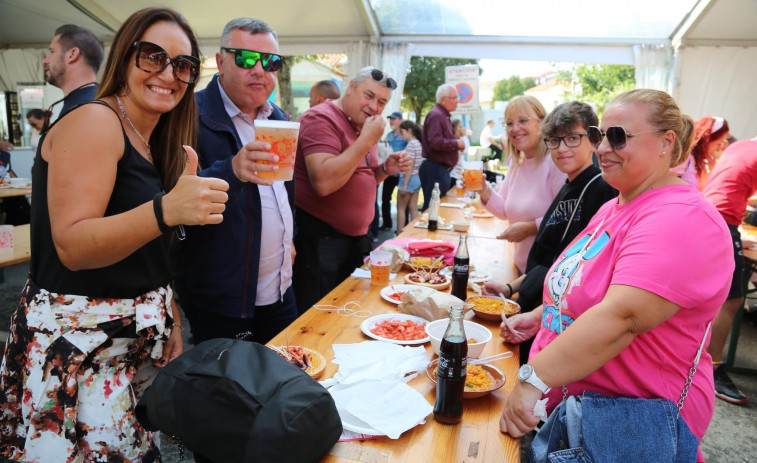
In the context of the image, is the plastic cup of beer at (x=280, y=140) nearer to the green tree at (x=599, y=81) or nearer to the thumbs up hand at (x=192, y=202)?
the thumbs up hand at (x=192, y=202)

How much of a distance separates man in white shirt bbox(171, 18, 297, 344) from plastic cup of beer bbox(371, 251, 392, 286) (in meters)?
0.59

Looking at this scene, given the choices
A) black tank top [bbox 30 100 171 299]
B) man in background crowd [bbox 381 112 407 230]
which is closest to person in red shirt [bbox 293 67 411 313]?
black tank top [bbox 30 100 171 299]

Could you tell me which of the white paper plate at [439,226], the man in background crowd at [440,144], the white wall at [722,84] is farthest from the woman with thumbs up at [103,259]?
the white wall at [722,84]

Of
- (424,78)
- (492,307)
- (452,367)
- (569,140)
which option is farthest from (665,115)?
(424,78)

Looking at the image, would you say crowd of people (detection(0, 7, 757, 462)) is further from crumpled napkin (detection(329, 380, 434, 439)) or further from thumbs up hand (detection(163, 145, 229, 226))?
crumpled napkin (detection(329, 380, 434, 439))

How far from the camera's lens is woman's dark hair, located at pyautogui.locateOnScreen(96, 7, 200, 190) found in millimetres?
1389

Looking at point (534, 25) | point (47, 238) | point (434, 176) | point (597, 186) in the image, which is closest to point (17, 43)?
point (434, 176)

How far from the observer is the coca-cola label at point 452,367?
1.31 meters

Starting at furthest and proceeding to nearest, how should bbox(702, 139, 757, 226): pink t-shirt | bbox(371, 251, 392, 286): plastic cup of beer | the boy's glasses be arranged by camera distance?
bbox(702, 139, 757, 226): pink t-shirt → bbox(371, 251, 392, 286): plastic cup of beer → the boy's glasses

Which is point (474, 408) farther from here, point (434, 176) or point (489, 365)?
point (434, 176)

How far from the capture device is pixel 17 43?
366 inches

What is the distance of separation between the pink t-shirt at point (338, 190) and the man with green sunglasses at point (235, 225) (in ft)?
2.08

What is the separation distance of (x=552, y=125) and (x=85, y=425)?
7.21 ft

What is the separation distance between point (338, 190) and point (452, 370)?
69.2 inches
